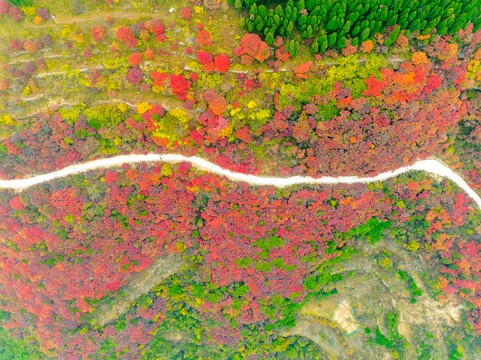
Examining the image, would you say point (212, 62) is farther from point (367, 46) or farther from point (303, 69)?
point (367, 46)

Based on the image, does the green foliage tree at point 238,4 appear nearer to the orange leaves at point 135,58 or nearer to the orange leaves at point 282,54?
the orange leaves at point 282,54

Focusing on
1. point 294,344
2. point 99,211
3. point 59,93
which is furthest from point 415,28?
point 294,344

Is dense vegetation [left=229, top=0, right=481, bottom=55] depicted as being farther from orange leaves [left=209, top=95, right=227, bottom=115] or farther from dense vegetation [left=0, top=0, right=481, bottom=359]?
orange leaves [left=209, top=95, right=227, bottom=115]

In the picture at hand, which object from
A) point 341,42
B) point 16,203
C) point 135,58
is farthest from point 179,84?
point 16,203

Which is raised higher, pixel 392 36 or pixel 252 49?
pixel 392 36

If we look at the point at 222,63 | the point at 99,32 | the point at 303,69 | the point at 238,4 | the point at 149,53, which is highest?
the point at 238,4

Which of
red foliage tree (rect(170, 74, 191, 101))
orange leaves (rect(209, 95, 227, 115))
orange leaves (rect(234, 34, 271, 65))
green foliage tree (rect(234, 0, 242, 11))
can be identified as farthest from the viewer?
orange leaves (rect(209, 95, 227, 115))

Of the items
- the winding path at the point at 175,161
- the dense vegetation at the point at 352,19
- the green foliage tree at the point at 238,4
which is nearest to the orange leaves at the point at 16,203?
A: the winding path at the point at 175,161

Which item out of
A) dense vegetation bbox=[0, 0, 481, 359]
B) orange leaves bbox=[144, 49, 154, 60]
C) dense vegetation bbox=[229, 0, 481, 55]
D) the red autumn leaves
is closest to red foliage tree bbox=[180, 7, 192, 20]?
dense vegetation bbox=[0, 0, 481, 359]
